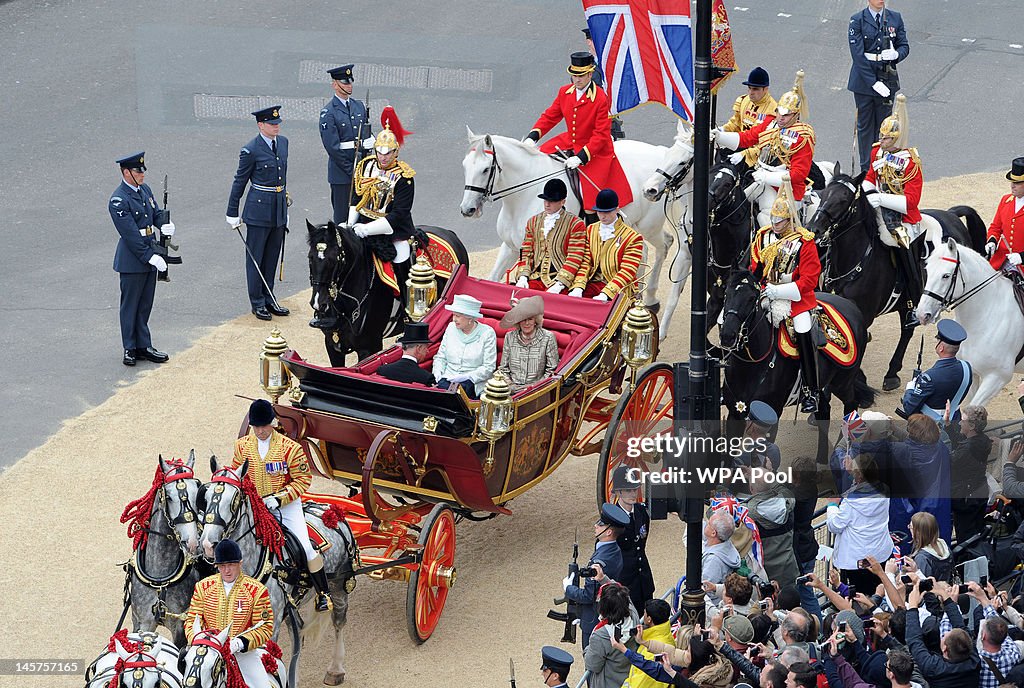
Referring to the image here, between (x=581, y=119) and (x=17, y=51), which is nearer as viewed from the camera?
(x=581, y=119)

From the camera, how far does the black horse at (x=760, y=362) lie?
37.2 ft

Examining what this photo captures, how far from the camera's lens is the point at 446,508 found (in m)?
10.1

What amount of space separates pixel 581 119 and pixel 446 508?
5.39m

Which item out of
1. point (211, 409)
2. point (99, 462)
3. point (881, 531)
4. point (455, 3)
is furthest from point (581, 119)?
point (455, 3)

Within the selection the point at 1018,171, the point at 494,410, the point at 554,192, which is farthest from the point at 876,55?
the point at 494,410

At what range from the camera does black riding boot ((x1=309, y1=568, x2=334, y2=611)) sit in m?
9.20

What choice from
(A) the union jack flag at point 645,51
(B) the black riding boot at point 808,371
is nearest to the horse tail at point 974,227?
(B) the black riding boot at point 808,371

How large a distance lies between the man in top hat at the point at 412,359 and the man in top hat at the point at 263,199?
14.3ft

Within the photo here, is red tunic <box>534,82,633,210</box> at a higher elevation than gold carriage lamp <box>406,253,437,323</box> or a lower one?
higher

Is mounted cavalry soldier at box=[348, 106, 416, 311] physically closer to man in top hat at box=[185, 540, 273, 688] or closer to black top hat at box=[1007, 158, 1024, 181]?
black top hat at box=[1007, 158, 1024, 181]

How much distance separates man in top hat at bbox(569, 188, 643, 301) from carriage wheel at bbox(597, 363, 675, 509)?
0.71 metres

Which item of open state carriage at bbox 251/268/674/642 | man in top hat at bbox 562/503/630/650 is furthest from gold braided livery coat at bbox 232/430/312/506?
man in top hat at bbox 562/503/630/650

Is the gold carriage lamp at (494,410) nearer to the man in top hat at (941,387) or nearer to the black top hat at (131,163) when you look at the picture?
the man in top hat at (941,387)

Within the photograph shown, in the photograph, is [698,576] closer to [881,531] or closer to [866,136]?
[881,531]
